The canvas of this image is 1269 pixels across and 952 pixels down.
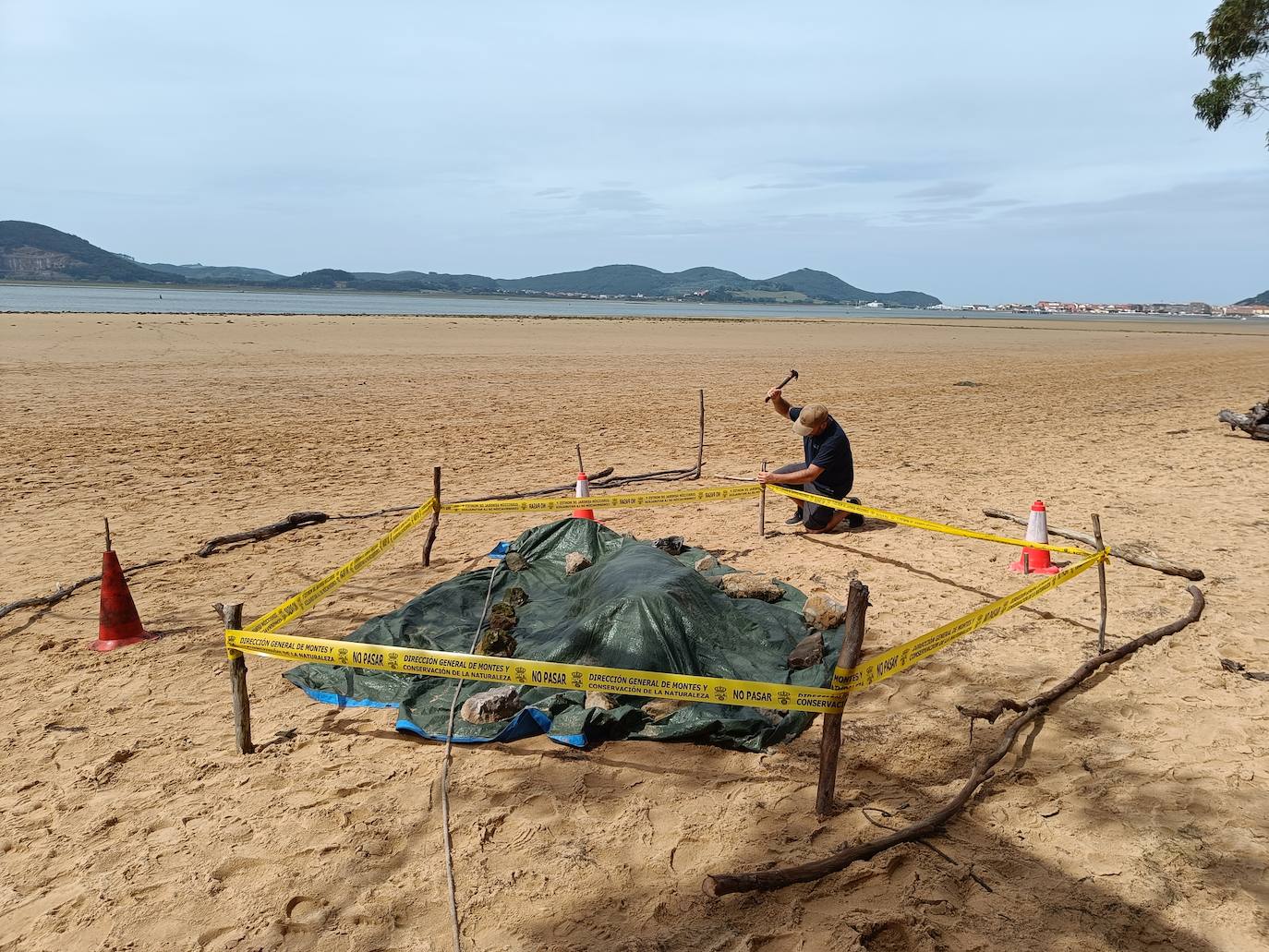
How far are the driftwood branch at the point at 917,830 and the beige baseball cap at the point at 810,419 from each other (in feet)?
10.9

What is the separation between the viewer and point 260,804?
3.55 metres

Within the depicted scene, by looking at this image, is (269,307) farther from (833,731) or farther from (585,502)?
(833,731)

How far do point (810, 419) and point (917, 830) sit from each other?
4629mm

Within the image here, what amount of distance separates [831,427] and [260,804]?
5.74 meters

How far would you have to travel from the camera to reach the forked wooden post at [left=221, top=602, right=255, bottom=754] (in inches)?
151

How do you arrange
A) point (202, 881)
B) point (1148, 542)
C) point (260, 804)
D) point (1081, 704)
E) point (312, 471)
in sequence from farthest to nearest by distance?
1. point (312, 471)
2. point (1148, 542)
3. point (1081, 704)
4. point (260, 804)
5. point (202, 881)

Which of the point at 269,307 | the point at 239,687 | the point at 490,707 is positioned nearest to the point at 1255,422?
the point at 490,707

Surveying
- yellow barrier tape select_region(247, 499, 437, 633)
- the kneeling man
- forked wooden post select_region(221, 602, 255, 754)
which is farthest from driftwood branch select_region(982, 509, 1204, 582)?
forked wooden post select_region(221, 602, 255, 754)

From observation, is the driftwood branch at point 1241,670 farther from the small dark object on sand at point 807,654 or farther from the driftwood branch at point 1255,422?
the driftwood branch at point 1255,422

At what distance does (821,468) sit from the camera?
24.6ft

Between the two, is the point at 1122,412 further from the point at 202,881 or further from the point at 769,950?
the point at 202,881

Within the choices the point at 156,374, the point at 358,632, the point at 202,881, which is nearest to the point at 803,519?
the point at 358,632

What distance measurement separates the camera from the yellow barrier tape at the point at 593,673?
3488 millimetres

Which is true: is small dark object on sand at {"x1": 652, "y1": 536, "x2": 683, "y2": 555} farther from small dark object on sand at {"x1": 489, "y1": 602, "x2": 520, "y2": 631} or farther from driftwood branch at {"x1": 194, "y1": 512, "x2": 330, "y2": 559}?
driftwood branch at {"x1": 194, "y1": 512, "x2": 330, "y2": 559}
